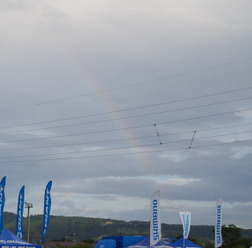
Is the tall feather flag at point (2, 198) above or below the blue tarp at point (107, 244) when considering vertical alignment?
above

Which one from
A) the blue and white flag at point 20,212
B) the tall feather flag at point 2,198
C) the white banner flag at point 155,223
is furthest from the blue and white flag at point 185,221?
the tall feather flag at point 2,198

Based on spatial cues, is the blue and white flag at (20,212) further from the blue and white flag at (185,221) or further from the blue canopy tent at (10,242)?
the blue and white flag at (185,221)

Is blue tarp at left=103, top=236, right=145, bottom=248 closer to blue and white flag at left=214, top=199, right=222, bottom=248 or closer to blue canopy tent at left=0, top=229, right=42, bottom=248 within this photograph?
blue and white flag at left=214, top=199, right=222, bottom=248

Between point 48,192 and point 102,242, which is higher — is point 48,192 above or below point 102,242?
above

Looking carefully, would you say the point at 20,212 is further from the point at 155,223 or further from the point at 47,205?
the point at 155,223

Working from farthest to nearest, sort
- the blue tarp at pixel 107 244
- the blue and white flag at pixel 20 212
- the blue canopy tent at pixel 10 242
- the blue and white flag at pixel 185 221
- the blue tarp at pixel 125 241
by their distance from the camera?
the blue tarp at pixel 125 241, the blue tarp at pixel 107 244, the blue and white flag at pixel 20 212, the blue and white flag at pixel 185 221, the blue canopy tent at pixel 10 242

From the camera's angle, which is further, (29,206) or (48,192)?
(29,206)

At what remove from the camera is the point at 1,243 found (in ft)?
132

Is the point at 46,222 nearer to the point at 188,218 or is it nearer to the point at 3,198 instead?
the point at 3,198

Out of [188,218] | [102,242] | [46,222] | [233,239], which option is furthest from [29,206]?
[233,239]

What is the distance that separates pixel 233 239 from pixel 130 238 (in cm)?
6985

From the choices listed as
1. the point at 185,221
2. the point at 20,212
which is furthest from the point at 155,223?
the point at 20,212

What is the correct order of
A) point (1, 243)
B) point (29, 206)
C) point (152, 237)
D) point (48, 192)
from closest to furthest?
point (1, 243)
point (152, 237)
point (48, 192)
point (29, 206)

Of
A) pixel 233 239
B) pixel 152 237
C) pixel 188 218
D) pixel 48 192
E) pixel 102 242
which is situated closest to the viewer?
pixel 152 237
